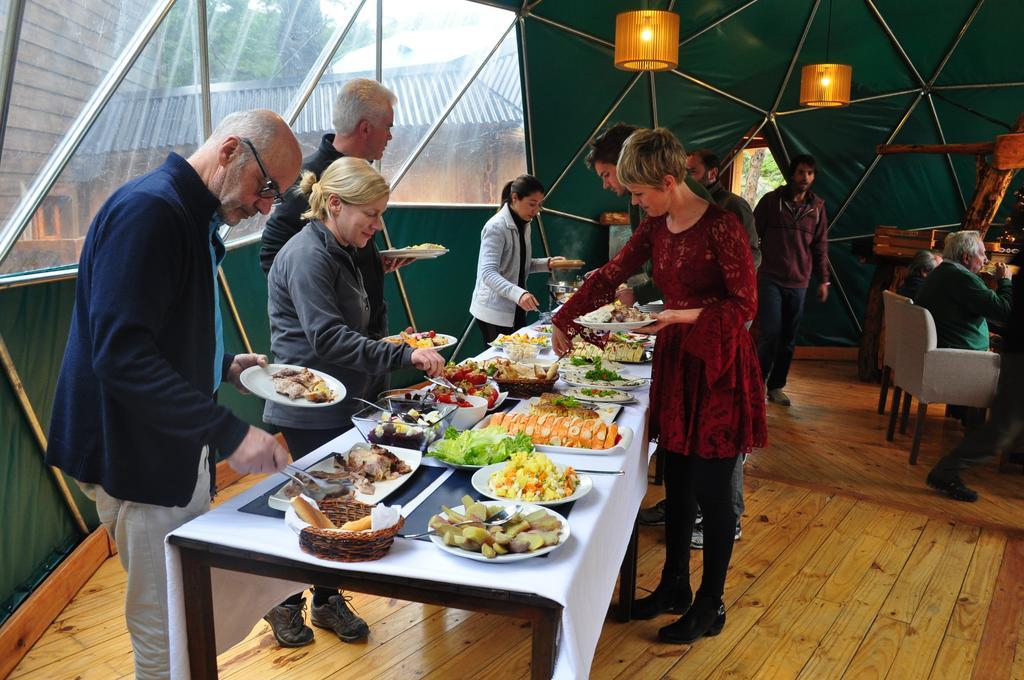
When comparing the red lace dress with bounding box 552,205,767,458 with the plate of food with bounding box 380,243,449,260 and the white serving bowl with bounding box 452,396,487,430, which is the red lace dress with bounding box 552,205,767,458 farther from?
the plate of food with bounding box 380,243,449,260

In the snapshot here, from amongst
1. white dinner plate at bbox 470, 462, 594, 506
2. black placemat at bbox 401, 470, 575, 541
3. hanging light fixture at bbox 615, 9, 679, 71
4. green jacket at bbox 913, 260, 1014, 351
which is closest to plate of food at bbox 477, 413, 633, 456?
white dinner plate at bbox 470, 462, 594, 506

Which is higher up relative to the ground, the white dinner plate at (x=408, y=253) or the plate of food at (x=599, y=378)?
the white dinner plate at (x=408, y=253)

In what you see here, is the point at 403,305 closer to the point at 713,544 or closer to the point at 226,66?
the point at 226,66

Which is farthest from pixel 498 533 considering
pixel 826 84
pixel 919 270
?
pixel 826 84

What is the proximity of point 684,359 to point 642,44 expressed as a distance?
3.82 metres

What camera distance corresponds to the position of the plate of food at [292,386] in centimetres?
229

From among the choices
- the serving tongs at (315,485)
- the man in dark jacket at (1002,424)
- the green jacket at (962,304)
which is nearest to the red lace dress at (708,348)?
the serving tongs at (315,485)

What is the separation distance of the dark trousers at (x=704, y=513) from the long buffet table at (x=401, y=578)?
29.6 inches

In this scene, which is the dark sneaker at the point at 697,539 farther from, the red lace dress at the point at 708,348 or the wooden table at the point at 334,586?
the wooden table at the point at 334,586

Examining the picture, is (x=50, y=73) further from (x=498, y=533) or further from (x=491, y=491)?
(x=498, y=533)

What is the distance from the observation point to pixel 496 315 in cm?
528

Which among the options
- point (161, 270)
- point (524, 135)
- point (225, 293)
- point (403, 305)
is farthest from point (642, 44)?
point (161, 270)

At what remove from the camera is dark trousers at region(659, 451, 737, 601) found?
3.07 meters

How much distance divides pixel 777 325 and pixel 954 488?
2450 mm
